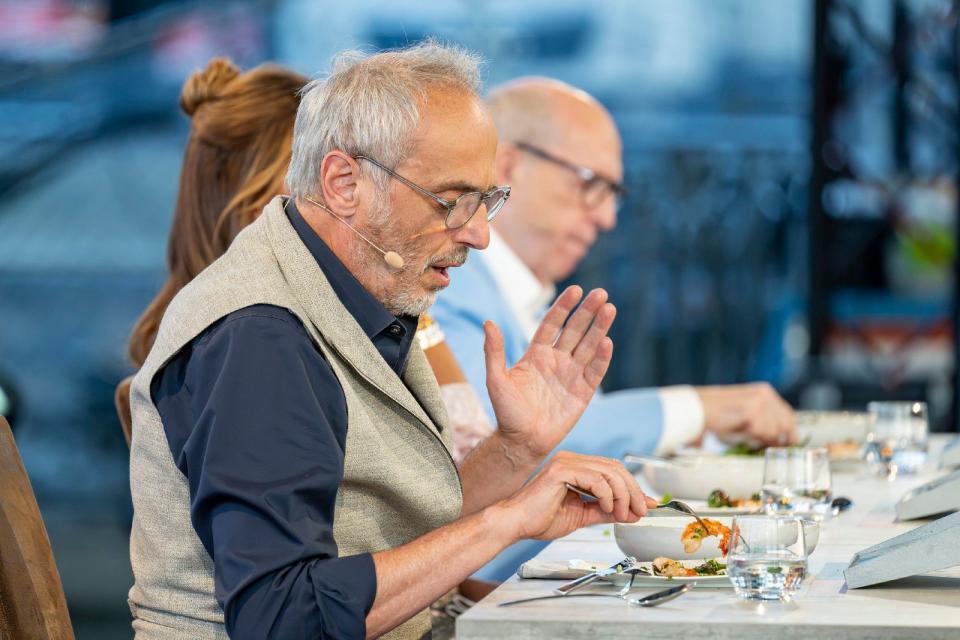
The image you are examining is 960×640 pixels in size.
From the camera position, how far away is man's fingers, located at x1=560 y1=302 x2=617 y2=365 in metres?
1.60

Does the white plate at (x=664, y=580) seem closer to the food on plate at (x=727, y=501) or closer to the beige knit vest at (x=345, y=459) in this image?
the beige knit vest at (x=345, y=459)

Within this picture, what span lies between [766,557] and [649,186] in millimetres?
5028

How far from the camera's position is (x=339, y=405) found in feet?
4.44

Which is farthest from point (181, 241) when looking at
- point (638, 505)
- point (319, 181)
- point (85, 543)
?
point (85, 543)

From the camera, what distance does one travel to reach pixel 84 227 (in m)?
6.67

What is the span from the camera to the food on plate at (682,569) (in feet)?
4.30

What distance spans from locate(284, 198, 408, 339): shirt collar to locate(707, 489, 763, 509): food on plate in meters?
0.57

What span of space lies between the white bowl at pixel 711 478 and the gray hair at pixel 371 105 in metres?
0.68

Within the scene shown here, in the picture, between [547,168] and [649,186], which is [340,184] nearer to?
[547,168]

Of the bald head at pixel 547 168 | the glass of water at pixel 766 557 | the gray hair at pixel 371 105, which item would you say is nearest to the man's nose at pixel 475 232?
the gray hair at pixel 371 105

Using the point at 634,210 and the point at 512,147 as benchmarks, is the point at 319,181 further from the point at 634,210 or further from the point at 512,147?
the point at 634,210

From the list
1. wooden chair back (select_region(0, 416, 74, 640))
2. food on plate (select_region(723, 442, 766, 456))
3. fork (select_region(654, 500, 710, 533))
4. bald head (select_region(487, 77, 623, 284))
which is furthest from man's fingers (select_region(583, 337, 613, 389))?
bald head (select_region(487, 77, 623, 284))

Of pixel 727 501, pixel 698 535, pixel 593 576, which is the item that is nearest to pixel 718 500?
pixel 727 501

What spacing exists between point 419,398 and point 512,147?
1568 millimetres
